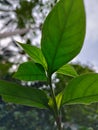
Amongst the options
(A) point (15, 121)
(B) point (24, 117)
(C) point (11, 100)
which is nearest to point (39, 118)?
(B) point (24, 117)

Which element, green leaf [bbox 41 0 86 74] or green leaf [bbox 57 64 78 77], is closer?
green leaf [bbox 41 0 86 74]

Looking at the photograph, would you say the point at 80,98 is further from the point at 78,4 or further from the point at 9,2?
the point at 9,2

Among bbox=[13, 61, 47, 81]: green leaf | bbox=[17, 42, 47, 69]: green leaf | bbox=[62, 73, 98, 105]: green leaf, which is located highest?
bbox=[17, 42, 47, 69]: green leaf

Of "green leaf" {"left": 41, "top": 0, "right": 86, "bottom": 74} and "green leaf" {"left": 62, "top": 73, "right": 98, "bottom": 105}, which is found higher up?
"green leaf" {"left": 41, "top": 0, "right": 86, "bottom": 74}

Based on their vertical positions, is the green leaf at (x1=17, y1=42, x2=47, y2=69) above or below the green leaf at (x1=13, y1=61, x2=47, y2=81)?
above
